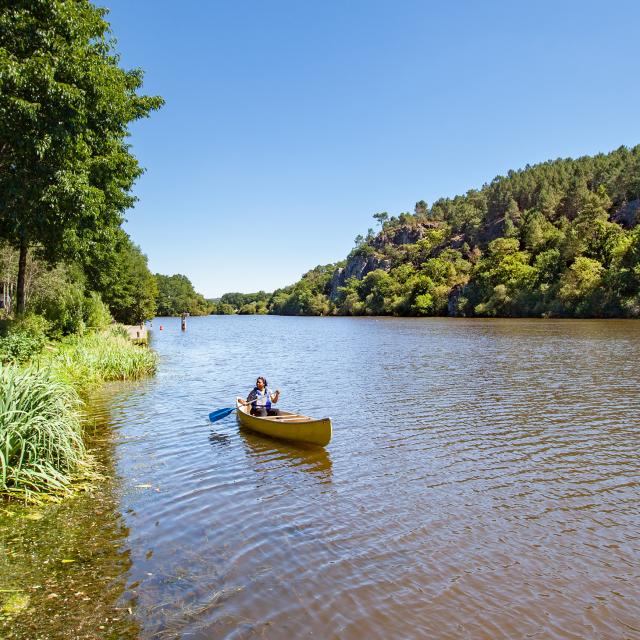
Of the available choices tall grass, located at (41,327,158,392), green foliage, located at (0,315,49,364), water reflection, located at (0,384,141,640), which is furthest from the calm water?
tall grass, located at (41,327,158,392)

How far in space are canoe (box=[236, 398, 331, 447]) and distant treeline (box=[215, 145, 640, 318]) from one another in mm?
72190

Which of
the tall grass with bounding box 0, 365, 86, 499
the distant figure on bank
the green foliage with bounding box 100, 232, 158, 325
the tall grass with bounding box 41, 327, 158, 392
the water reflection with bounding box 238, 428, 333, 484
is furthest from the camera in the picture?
the green foliage with bounding box 100, 232, 158, 325

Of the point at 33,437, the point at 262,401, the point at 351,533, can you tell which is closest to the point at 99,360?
the point at 262,401

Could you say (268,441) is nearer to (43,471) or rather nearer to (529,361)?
(43,471)

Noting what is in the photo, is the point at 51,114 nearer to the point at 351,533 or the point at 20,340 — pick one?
the point at 20,340

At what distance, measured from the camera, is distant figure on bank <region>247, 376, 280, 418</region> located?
15.7 metres

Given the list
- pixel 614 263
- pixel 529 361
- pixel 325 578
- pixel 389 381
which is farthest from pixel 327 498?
pixel 614 263

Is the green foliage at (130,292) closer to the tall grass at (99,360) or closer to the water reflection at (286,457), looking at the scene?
the tall grass at (99,360)

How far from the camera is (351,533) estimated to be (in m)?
8.21

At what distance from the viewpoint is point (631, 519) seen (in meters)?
8.70

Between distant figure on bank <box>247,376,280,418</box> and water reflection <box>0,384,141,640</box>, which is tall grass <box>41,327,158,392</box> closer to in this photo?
distant figure on bank <box>247,376,280,418</box>

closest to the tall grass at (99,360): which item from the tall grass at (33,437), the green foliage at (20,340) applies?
the green foliage at (20,340)

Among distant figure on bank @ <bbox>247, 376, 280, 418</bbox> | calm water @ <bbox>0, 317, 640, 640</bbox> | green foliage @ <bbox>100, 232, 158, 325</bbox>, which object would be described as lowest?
calm water @ <bbox>0, 317, 640, 640</bbox>

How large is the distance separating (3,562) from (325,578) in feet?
13.5
